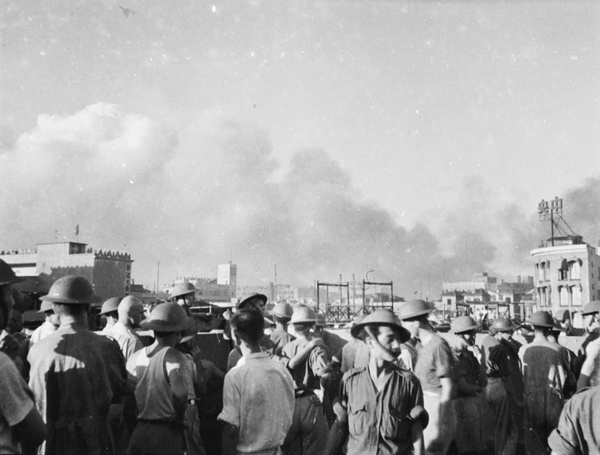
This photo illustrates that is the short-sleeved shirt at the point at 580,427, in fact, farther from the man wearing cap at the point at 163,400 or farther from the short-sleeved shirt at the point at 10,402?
the short-sleeved shirt at the point at 10,402

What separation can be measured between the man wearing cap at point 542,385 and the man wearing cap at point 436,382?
172 centimetres

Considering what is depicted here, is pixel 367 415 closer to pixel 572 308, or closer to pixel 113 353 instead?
pixel 113 353

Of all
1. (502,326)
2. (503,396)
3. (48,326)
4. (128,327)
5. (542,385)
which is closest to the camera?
(128,327)

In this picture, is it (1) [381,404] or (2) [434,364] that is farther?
(2) [434,364]

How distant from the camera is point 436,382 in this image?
520 cm

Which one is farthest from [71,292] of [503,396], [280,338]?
[503,396]

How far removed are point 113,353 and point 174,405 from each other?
0.58m

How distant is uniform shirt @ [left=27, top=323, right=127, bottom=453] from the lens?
3.82 m

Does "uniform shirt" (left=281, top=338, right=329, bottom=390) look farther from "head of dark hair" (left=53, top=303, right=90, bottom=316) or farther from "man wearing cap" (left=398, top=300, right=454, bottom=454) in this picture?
"head of dark hair" (left=53, top=303, right=90, bottom=316)

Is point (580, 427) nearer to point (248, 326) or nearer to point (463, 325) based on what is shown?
point (248, 326)

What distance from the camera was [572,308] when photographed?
58.1 m

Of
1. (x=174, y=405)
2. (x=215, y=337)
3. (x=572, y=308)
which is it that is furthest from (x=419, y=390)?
(x=572, y=308)

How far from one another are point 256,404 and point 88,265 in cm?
7203

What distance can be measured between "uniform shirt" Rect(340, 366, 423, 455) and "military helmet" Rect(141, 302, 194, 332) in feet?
4.62
